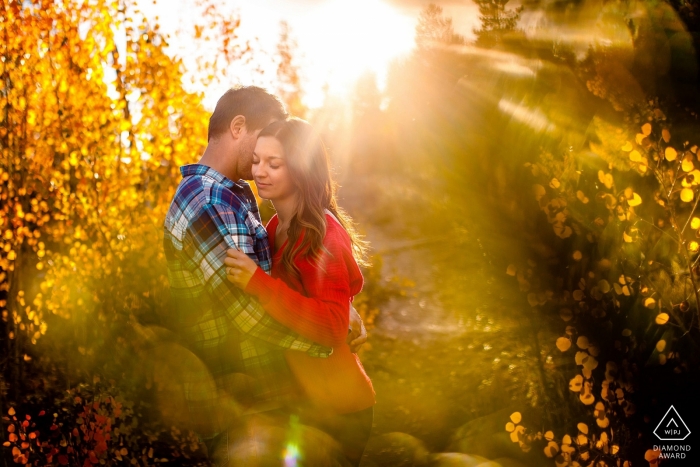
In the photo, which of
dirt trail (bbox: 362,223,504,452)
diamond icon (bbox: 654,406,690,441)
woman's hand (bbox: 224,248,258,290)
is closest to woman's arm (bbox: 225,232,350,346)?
woman's hand (bbox: 224,248,258,290)

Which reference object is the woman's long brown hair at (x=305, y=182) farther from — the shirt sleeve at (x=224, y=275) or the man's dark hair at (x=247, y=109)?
the shirt sleeve at (x=224, y=275)

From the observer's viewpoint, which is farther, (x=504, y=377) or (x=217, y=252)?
(x=504, y=377)

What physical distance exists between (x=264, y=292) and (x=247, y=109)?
0.88m

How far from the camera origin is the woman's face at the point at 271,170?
2804 mm

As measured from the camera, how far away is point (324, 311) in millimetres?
2559

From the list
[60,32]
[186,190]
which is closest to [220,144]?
[186,190]

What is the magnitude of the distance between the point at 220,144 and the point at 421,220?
862 inches

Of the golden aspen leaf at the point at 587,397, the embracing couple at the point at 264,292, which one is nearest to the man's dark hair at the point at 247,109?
the embracing couple at the point at 264,292

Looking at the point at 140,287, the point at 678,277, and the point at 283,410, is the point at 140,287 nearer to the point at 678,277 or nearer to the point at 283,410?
the point at 283,410

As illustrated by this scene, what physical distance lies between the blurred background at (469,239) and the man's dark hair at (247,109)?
985mm

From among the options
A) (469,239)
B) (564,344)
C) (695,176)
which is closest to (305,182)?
(564,344)

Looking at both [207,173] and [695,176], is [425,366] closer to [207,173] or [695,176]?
[695,176]

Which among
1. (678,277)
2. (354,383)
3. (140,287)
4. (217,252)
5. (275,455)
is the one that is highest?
(217,252)

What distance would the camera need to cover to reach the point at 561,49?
12.2ft
